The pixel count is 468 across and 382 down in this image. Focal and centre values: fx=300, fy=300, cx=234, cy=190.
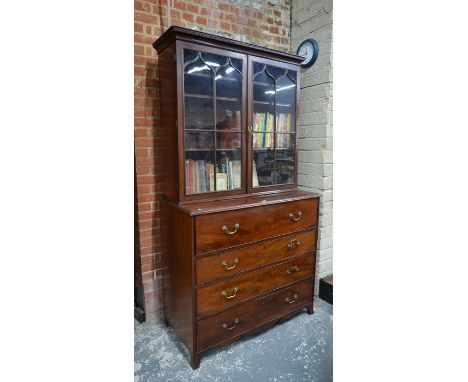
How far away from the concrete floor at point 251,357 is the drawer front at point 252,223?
2.30ft

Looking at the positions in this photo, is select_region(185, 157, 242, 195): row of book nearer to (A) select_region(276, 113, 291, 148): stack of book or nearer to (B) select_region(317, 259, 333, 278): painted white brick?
(A) select_region(276, 113, 291, 148): stack of book

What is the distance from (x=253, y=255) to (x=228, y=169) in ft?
1.87

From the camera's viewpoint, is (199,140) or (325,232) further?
(325,232)

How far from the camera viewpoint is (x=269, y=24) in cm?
239

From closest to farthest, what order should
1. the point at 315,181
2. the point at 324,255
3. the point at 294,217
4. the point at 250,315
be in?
the point at 250,315
the point at 294,217
the point at 315,181
the point at 324,255

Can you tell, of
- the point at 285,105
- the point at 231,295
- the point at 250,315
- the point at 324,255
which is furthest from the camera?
the point at 324,255

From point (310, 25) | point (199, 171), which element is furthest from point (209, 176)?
point (310, 25)

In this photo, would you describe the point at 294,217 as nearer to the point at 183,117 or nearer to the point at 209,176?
the point at 209,176

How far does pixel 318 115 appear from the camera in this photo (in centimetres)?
227

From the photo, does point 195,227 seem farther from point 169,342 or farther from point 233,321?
point 169,342

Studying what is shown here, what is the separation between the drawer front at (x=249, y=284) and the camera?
1.73 meters

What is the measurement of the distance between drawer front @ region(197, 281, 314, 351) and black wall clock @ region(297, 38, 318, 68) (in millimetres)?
1656

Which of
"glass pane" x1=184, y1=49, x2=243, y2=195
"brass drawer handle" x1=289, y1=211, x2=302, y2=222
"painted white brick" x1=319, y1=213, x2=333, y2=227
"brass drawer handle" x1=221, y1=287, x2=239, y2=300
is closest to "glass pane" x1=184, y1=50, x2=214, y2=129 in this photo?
"glass pane" x1=184, y1=49, x2=243, y2=195
